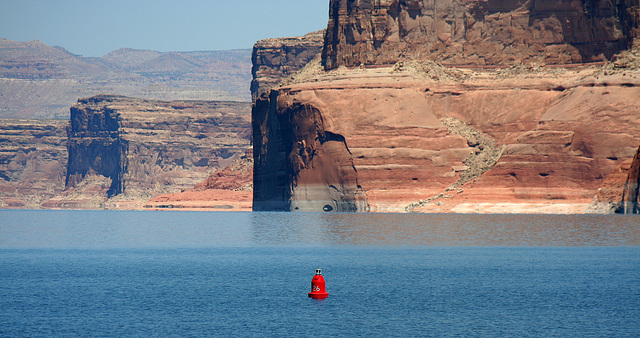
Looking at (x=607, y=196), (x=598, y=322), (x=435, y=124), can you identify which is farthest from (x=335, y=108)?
(x=598, y=322)

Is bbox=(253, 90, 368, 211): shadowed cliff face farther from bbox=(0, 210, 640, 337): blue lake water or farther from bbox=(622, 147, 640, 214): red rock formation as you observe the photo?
bbox=(0, 210, 640, 337): blue lake water

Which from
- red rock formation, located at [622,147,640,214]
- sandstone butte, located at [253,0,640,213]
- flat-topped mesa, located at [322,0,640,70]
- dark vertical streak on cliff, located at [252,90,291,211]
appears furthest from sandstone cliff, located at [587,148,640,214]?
dark vertical streak on cliff, located at [252,90,291,211]

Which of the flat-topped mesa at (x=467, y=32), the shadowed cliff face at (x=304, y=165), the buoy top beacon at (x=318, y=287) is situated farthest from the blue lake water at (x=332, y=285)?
the flat-topped mesa at (x=467, y=32)

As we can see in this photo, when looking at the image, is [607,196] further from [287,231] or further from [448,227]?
[287,231]

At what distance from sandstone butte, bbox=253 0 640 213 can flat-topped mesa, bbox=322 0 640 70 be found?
0.59 feet

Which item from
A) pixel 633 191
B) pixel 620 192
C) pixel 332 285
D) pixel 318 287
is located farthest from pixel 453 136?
pixel 318 287

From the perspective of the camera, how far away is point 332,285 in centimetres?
5172

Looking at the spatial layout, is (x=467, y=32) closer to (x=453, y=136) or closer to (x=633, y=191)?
(x=453, y=136)

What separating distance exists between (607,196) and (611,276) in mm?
70934

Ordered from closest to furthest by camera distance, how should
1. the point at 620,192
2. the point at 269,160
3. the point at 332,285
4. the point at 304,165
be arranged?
the point at 332,285
the point at 620,192
the point at 304,165
the point at 269,160

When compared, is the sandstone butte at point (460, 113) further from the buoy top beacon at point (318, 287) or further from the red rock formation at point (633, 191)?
the buoy top beacon at point (318, 287)

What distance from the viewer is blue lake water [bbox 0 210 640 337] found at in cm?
3988

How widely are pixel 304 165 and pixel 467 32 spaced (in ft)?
119

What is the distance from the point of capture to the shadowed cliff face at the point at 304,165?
468ft
